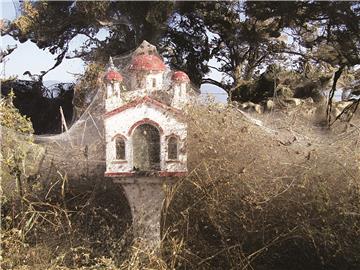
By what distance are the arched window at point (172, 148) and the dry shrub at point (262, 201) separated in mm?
233

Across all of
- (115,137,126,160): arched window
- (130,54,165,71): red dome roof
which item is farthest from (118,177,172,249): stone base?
(130,54,165,71): red dome roof

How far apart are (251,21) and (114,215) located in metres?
10.1

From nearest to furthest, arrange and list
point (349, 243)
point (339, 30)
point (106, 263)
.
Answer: point (106, 263), point (349, 243), point (339, 30)

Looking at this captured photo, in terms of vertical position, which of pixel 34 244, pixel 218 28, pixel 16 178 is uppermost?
pixel 218 28

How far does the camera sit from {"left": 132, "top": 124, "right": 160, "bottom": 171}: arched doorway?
480 centimetres

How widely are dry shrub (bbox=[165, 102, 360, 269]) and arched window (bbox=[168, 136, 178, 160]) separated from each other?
0.76 ft

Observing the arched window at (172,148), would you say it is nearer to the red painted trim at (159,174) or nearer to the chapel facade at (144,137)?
the chapel facade at (144,137)

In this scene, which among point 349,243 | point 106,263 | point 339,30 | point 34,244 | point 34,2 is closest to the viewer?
point 106,263

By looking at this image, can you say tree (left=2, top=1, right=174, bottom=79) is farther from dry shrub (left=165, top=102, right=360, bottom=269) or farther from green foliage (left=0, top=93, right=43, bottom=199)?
dry shrub (left=165, top=102, right=360, bottom=269)

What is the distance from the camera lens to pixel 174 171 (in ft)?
15.7

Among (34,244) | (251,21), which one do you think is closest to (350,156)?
(34,244)

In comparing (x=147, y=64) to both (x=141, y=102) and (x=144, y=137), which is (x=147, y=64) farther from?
(x=144, y=137)

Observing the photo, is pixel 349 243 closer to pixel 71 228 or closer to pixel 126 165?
pixel 126 165

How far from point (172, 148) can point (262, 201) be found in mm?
835
